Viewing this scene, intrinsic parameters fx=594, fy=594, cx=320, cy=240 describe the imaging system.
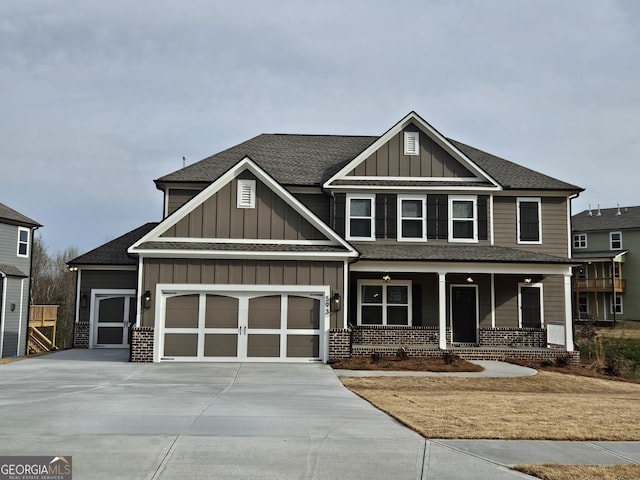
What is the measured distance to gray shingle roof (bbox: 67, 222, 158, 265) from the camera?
864 inches

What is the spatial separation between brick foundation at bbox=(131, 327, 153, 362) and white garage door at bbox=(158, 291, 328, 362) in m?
0.36

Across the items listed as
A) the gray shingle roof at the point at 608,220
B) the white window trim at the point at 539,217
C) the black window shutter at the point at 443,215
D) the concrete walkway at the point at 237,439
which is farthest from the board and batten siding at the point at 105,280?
the gray shingle roof at the point at 608,220

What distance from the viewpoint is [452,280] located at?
70.3ft

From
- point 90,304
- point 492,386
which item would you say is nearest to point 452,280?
point 492,386

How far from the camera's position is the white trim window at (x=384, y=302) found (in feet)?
68.5

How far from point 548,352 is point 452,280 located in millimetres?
4074

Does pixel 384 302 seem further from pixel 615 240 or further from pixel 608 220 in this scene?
pixel 608 220

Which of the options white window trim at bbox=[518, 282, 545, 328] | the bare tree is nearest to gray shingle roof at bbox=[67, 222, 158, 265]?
white window trim at bbox=[518, 282, 545, 328]

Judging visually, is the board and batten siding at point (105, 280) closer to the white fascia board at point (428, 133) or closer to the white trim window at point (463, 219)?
the white fascia board at point (428, 133)

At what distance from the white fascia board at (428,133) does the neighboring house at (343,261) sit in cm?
5

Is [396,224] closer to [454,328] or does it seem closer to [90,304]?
[454,328]

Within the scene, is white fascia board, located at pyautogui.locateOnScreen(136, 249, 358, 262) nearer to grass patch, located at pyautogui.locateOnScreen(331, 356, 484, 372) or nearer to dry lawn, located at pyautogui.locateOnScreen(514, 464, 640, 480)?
grass patch, located at pyautogui.locateOnScreen(331, 356, 484, 372)

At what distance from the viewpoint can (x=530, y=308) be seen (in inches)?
845

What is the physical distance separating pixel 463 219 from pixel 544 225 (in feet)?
10.5
